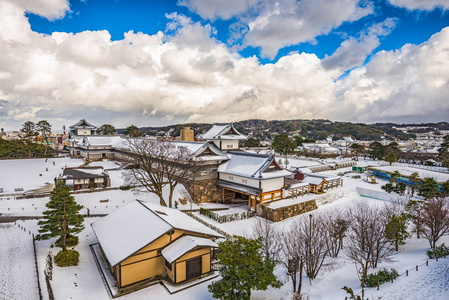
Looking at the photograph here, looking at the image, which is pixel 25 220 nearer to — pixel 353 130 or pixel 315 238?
pixel 315 238

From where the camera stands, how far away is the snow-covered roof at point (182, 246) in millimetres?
Result: 13836

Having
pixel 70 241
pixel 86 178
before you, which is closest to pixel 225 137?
pixel 86 178

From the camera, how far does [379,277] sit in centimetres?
1392

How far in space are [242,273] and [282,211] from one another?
48.2 feet

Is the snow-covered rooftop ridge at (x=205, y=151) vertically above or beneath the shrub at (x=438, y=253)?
above

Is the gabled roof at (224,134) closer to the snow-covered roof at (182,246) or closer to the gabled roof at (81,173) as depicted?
the gabled roof at (81,173)

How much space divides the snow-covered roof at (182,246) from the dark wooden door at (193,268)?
42.9 inches

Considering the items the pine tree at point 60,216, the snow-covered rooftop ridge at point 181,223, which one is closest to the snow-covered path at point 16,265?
the pine tree at point 60,216

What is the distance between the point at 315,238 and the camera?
14.0 m

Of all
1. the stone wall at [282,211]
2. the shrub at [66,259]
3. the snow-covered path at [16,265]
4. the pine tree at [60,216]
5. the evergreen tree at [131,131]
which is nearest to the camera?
the snow-covered path at [16,265]

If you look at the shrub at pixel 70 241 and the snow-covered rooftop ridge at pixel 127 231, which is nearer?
the snow-covered rooftop ridge at pixel 127 231

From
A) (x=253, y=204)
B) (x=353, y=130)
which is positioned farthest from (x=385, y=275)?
(x=353, y=130)

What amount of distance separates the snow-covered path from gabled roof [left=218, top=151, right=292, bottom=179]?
1976 centimetres

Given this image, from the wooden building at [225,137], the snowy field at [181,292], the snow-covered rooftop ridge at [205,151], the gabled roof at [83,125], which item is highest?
the gabled roof at [83,125]
